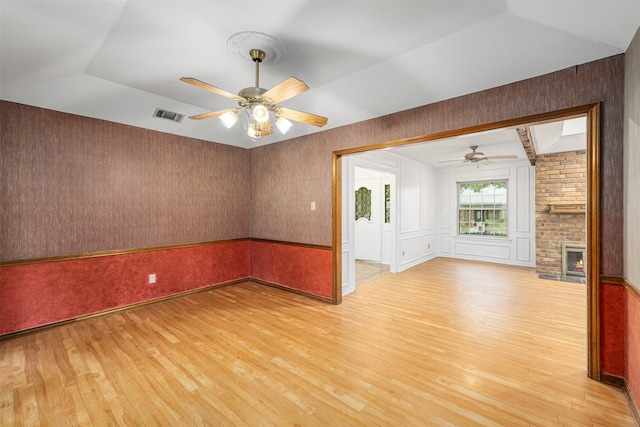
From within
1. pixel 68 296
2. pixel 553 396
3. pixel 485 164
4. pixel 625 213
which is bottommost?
pixel 553 396

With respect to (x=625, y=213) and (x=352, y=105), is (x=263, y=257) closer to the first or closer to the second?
(x=352, y=105)

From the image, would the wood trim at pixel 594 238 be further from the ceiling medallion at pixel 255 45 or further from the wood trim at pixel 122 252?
the wood trim at pixel 122 252

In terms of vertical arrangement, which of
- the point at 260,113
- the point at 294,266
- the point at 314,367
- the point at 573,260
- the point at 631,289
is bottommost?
the point at 314,367

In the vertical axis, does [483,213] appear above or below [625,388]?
above

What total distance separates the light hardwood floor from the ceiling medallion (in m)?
2.58

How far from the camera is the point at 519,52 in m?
2.17

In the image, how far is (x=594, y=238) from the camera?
2.13 metres

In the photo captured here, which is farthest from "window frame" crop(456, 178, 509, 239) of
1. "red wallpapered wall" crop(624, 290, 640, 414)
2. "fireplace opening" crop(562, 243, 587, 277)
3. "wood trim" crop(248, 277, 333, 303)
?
"red wallpapered wall" crop(624, 290, 640, 414)

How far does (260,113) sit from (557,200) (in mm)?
6124

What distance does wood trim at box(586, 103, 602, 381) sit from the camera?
2.10m

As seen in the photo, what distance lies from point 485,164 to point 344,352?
6042 mm

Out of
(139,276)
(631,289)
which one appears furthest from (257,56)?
(139,276)

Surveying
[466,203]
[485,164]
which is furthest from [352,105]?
[466,203]

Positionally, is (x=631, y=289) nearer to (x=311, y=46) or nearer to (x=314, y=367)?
(x=314, y=367)
